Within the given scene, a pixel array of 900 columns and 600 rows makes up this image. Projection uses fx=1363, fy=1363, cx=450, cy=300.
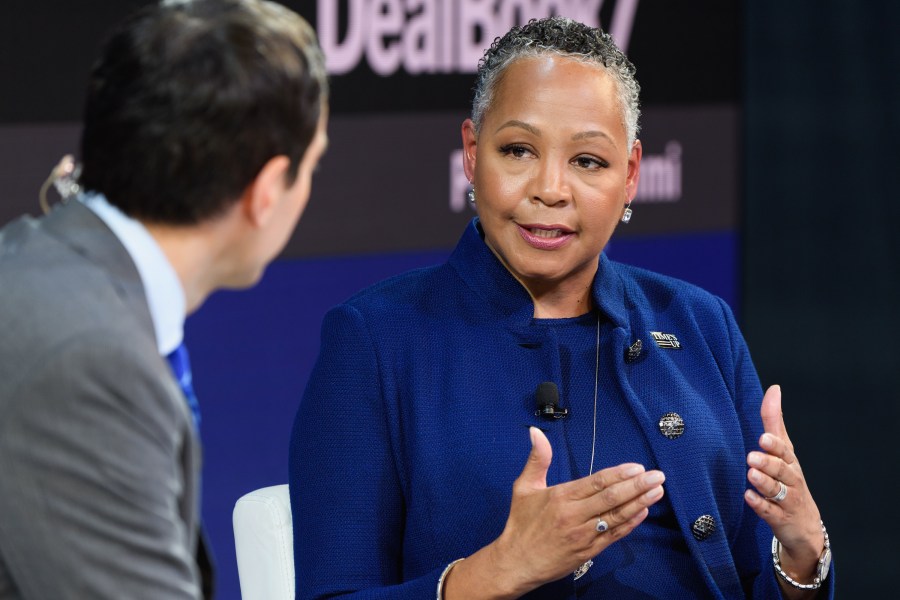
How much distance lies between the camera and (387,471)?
6.77 feet

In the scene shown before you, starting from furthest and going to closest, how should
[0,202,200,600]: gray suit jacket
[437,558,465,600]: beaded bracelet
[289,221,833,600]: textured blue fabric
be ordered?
[289,221,833,600]: textured blue fabric < [437,558,465,600]: beaded bracelet < [0,202,200,600]: gray suit jacket

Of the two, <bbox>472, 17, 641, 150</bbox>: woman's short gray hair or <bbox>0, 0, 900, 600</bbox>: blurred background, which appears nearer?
<bbox>472, 17, 641, 150</bbox>: woman's short gray hair

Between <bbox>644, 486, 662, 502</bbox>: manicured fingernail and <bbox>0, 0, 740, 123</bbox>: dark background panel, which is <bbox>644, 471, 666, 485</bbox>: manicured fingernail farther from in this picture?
<bbox>0, 0, 740, 123</bbox>: dark background panel

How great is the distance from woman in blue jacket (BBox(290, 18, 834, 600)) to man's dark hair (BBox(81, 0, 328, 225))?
77 cm

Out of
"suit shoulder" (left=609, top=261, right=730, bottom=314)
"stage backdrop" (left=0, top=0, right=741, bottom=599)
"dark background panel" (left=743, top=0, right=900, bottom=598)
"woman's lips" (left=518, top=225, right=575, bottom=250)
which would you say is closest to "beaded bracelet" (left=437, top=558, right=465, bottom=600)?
"woman's lips" (left=518, top=225, right=575, bottom=250)

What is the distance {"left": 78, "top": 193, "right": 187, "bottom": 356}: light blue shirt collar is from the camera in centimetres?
133

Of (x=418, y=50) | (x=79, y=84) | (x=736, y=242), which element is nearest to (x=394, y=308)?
(x=79, y=84)

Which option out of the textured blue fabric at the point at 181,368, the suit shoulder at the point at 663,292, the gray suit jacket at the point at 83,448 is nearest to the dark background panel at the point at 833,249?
the suit shoulder at the point at 663,292

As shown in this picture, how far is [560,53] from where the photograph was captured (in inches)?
86.0

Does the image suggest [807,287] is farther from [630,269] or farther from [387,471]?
[387,471]

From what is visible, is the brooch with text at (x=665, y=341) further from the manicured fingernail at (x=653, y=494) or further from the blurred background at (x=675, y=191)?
the blurred background at (x=675, y=191)

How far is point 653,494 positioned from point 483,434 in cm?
37

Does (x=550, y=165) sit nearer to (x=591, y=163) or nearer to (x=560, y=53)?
(x=591, y=163)

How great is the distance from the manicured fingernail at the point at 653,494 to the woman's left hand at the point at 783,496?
222 millimetres
